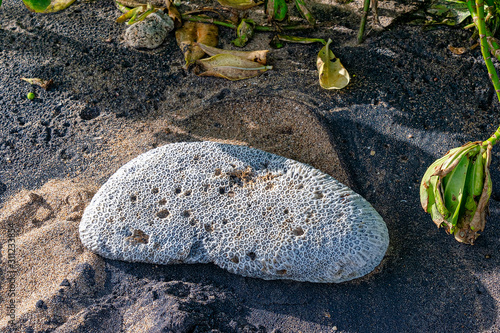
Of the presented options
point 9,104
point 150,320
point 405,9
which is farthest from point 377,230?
point 9,104

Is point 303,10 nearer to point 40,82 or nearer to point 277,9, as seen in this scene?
point 277,9

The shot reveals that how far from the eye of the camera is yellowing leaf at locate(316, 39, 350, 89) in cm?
221

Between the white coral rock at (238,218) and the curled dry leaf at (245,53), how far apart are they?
0.67 meters

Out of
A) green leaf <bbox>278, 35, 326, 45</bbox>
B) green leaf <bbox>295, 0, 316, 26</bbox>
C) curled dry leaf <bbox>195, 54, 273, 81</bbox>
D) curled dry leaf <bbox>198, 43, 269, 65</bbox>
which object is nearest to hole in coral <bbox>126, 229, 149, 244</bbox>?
curled dry leaf <bbox>195, 54, 273, 81</bbox>

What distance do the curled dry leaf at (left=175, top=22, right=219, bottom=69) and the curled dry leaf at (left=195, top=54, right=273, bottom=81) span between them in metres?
0.08

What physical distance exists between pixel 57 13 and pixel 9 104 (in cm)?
77

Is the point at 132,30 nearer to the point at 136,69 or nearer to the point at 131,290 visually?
the point at 136,69

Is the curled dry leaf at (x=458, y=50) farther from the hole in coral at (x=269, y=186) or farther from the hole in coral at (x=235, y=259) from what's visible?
the hole in coral at (x=235, y=259)

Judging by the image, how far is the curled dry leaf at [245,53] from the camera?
2359 millimetres

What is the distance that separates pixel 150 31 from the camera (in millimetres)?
2494

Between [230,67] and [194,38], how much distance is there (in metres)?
0.37

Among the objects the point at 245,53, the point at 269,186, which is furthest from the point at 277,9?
the point at 269,186

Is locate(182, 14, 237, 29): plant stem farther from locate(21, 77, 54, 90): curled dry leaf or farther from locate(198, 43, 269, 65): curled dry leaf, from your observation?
locate(21, 77, 54, 90): curled dry leaf

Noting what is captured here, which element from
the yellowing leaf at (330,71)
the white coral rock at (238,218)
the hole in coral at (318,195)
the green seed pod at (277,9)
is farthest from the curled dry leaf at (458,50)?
the hole in coral at (318,195)
